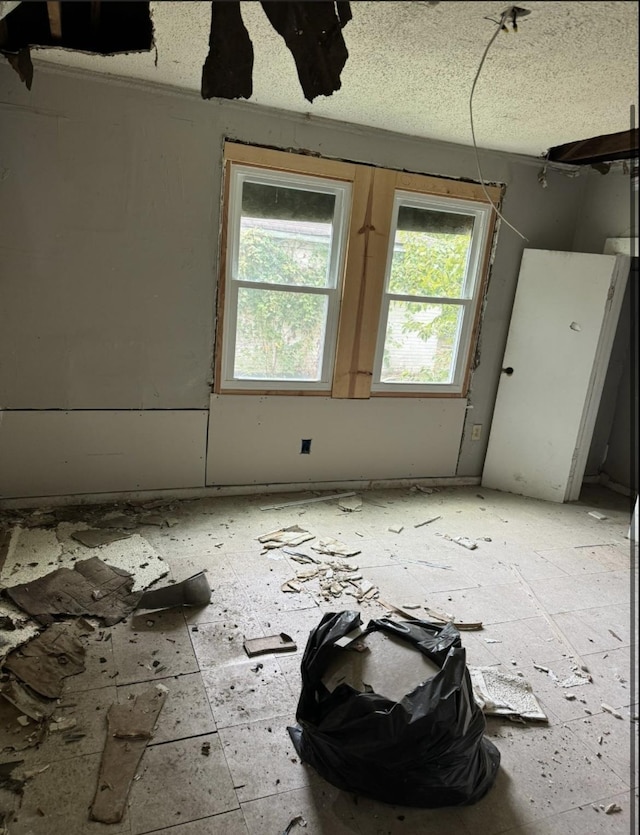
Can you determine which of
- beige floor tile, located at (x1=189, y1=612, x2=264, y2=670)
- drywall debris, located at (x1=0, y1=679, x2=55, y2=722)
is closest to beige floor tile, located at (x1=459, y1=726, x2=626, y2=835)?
beige floor tile, located at (x1=189, y1=612, x2=264, y2=670)

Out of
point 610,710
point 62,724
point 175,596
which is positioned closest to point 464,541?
point 610,710

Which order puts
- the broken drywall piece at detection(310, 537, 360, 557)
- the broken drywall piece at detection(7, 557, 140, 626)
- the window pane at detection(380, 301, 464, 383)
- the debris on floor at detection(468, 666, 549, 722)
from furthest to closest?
the window pane at detection(380, 301, 464, 383)
the broken drywall piece at detection(310, 537, 360, 557)
the broken drywall piece at detection(7, 557, 140, 626)
the debris on floor at detection(468, 666, 549, 722)

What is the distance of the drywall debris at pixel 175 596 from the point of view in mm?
2609

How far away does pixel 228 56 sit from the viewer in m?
1.82

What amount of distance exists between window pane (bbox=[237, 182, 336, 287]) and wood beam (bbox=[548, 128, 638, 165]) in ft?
5.64

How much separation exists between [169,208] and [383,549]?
2470 millimetres

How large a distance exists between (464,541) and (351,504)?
84 cm

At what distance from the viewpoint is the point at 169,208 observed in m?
3.40

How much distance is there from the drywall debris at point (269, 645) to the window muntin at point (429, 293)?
7.07 ft

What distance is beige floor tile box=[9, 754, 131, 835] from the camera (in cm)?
159

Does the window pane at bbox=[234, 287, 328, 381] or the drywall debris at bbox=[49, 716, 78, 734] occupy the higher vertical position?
the window pane at bbox=[234, 287, 328, 381]

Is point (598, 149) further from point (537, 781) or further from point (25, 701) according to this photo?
point (25, 701)

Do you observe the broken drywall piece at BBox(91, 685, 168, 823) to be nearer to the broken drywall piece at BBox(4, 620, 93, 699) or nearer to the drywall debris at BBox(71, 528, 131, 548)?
the broken drywall piece at BBox(4, 620, 93, 699)

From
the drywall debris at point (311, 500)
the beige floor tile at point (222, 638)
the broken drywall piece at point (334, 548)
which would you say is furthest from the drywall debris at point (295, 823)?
the drywall debris at point (311, 500)
